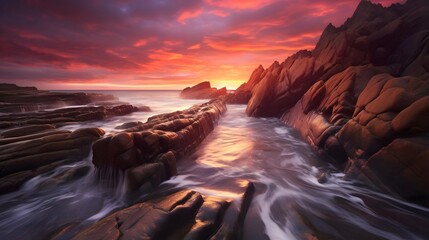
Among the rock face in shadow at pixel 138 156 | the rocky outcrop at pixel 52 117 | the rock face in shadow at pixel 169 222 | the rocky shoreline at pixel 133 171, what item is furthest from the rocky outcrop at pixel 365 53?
the rocky outcrop at pixel 52 117

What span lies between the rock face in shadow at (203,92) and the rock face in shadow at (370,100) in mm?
44701

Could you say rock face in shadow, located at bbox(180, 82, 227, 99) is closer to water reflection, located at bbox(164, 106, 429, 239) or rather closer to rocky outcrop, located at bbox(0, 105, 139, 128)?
rocky outcrop, located at bbox(0, 105, 139, 128)

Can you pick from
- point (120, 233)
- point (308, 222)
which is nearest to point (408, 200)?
point (308, 222)

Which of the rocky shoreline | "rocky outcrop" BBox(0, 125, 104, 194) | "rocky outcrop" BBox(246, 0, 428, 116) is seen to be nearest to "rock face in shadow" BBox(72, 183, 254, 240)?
the rocky shoreline

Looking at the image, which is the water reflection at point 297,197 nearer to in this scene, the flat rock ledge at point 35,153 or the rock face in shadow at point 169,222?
the rock face in shadow at point 169,222

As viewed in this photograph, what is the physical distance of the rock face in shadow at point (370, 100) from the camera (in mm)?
5211

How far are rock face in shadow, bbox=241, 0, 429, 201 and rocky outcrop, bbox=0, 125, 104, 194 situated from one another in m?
10.6

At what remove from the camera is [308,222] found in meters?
4.60

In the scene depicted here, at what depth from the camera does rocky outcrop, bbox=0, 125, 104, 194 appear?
631 centimetres

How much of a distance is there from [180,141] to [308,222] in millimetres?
5591

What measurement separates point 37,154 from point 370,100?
12340 millimetres

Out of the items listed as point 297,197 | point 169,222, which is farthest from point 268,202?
point 169,222

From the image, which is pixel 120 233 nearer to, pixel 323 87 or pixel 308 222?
pixel 308 222

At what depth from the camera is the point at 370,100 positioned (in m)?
7.04
